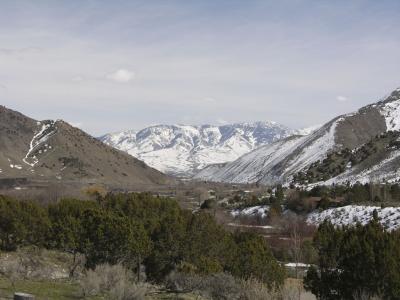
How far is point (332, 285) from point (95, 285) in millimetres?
10574

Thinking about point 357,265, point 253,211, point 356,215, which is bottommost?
point 253,211

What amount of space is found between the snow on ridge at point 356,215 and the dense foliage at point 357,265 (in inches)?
1545

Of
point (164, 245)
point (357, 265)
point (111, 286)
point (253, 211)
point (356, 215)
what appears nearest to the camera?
point (357, 265)

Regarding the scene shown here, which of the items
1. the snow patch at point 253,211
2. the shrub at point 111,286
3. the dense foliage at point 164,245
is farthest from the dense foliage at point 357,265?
the snow patch at point 253,211

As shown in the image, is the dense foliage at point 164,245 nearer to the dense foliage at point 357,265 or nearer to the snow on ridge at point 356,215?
the dense foliage at point 357,265

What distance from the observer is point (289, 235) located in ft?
245

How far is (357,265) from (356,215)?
1970 inches

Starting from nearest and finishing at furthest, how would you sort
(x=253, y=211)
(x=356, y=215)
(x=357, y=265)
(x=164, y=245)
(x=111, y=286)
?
(x=357, y=265)
(x=111, y=286)
(x=164, y=245)
(x=356, y=215)
(x=253, y=211)

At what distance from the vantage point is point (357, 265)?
24.5 m

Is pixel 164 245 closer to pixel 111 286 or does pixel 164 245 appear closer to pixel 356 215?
pixel 111 286

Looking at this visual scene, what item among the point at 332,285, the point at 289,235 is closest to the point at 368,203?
the point at 289,235

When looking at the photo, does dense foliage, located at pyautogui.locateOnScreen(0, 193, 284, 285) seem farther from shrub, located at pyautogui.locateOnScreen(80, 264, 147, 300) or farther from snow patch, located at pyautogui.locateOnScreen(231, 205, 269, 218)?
snow patch, located at pyautogui.locateOnScreen(231, 205, 269, 218)

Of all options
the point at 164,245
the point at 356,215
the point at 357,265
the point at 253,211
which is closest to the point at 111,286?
the point at 357,265

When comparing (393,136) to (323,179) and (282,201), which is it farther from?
(282,201)
